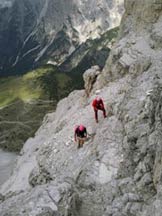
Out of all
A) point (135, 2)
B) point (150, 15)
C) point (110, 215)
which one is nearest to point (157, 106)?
point (110, 215)

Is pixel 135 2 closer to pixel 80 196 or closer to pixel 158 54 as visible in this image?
pixel 158 54

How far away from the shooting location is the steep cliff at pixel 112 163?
4403 cm

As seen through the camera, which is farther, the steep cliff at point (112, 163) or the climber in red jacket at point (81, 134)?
the climber in red jacket at point (81, 134)

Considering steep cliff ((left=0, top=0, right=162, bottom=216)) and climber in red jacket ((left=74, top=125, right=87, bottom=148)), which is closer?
steep cliff ((left=0, top=0, right=162, bottom=216))

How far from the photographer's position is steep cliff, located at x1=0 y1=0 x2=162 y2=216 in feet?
144

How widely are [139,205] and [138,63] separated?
2923cm

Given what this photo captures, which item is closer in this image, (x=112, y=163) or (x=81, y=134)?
(x=112, y=163)

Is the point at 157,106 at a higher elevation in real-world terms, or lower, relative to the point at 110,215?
higher

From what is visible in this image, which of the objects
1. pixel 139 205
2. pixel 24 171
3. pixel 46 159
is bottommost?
pixel 24 171

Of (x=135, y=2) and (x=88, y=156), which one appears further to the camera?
(x=135, y=2)

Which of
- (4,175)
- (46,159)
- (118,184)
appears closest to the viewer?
(118,184)

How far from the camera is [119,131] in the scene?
54.6 m

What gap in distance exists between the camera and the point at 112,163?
165 feet

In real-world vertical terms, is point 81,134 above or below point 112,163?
below
